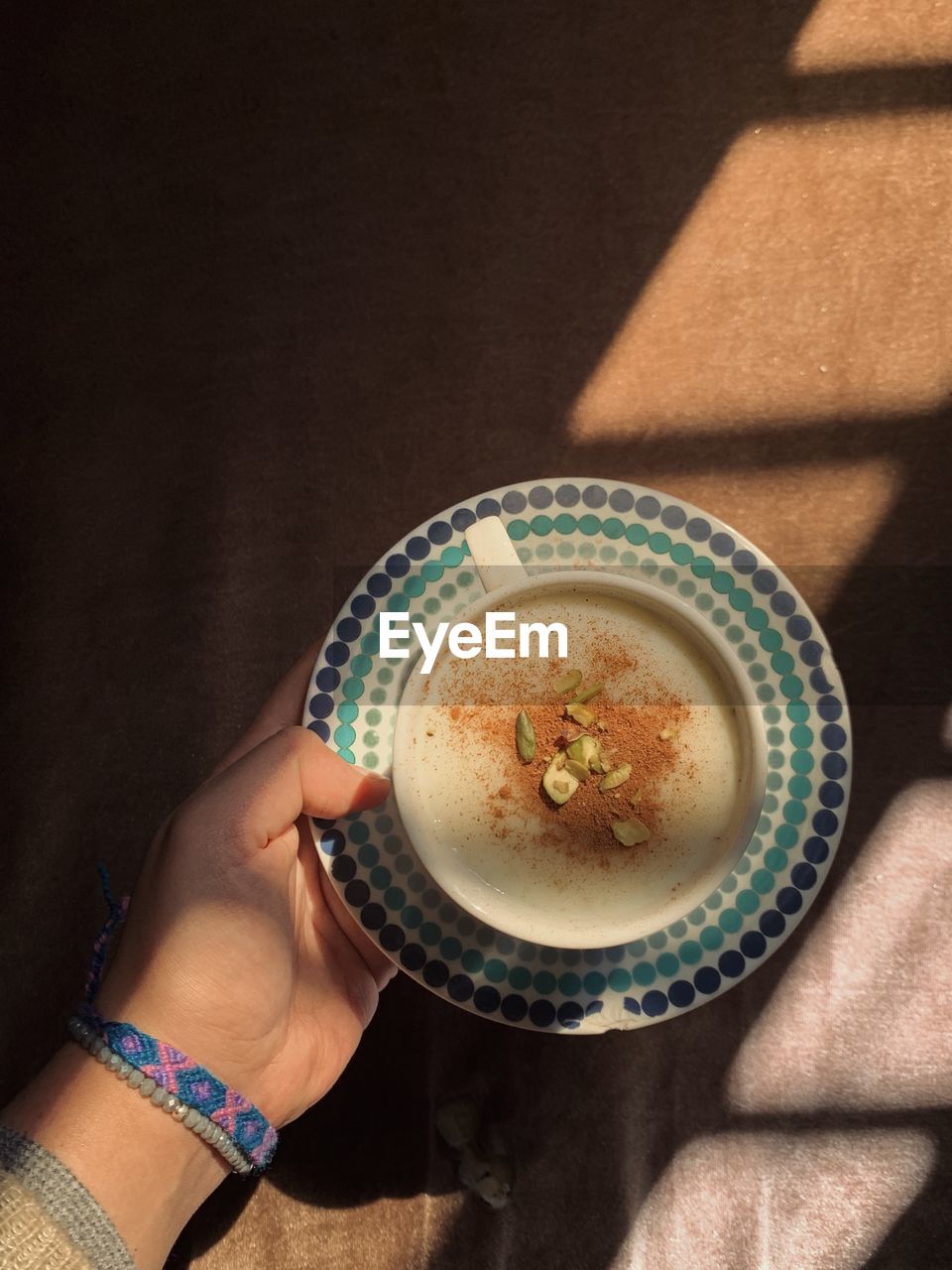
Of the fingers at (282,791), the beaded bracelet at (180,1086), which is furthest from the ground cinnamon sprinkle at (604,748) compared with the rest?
the beaded bracelet at (180,1086)

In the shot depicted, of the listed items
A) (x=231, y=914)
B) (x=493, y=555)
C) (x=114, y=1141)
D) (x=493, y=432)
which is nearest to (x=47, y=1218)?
(x=114, y=1141)

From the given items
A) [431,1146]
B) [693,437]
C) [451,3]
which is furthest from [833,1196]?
[451,3]

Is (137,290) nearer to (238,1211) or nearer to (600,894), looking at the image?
(600,894)

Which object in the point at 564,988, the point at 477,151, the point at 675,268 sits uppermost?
the point at 477,151

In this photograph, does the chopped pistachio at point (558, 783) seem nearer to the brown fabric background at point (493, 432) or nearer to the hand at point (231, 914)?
the hand at point (231, 914)

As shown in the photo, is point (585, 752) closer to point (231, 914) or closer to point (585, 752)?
point (585, 752)

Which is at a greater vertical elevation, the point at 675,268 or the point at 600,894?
the point at 675,268

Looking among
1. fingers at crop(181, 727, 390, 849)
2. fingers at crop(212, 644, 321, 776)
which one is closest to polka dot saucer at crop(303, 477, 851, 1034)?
fingers at crop(181, 727, 390, 849)
